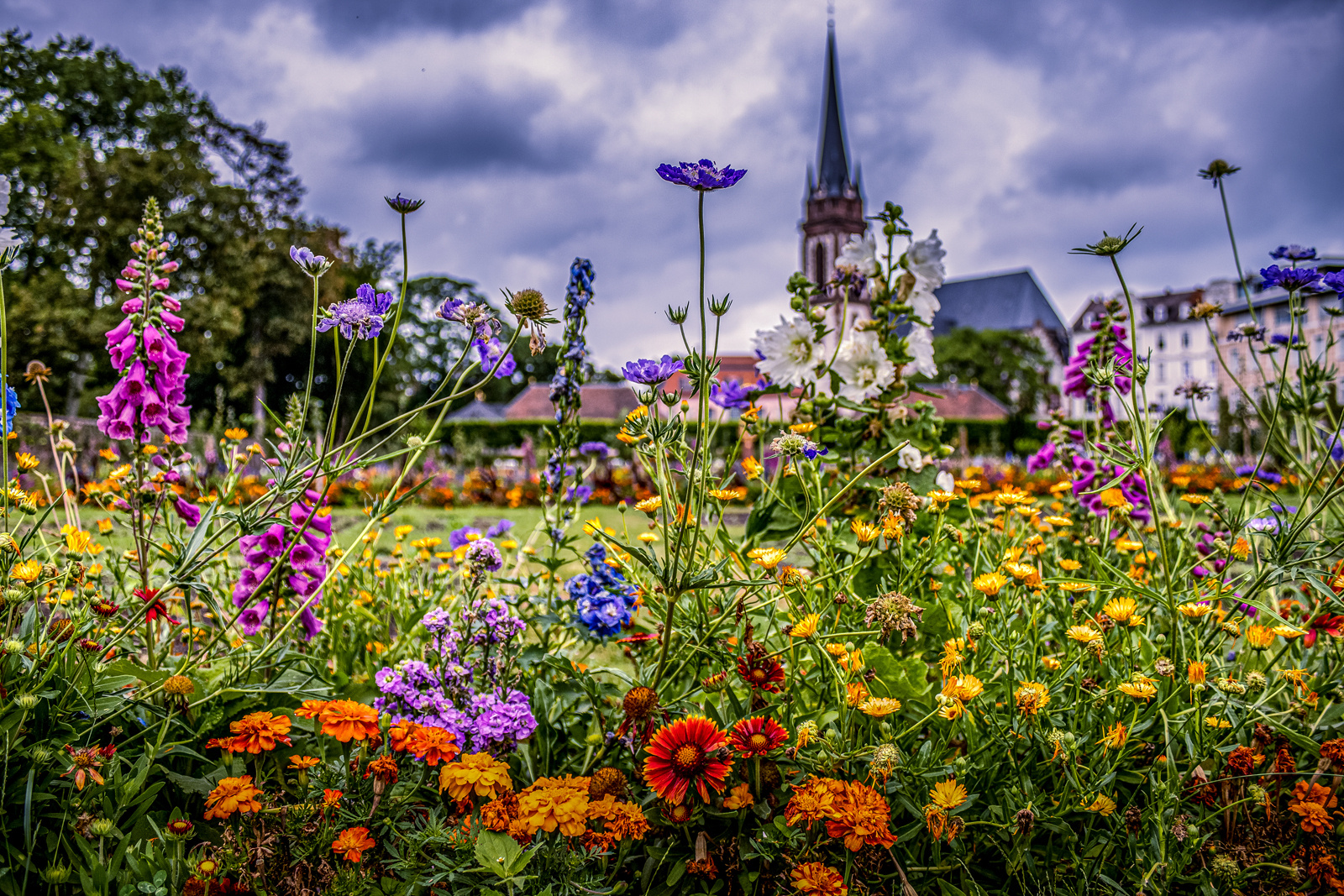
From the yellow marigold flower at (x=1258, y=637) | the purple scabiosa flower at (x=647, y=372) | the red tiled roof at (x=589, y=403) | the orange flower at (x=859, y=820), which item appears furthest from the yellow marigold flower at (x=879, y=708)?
the red tiled roof at (x=589, y=403)

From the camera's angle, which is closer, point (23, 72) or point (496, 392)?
point (23, 72)

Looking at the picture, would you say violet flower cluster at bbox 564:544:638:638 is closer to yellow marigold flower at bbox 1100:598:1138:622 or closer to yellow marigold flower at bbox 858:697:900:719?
yellow marigold flower at bbox 858:697:900:719

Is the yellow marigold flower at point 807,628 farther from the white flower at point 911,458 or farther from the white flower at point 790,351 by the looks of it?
the white flower at point 790,351

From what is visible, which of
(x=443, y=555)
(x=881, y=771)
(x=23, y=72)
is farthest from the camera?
(x=23, y=72)

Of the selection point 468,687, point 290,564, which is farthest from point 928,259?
point 290,564

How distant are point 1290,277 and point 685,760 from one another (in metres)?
1.98

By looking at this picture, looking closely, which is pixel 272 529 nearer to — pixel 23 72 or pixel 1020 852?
pixel 1020 852

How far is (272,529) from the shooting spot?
6.86 ft

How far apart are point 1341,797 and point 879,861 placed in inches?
42.6

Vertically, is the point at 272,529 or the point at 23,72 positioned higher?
the point at 23,72

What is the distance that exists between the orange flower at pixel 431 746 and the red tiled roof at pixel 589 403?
135ft

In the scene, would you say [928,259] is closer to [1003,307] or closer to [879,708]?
[879,708]

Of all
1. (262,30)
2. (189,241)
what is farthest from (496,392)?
(262,30)

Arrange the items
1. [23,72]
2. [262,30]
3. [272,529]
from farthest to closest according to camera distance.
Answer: [23,72] < [262,30] < [272,529]
